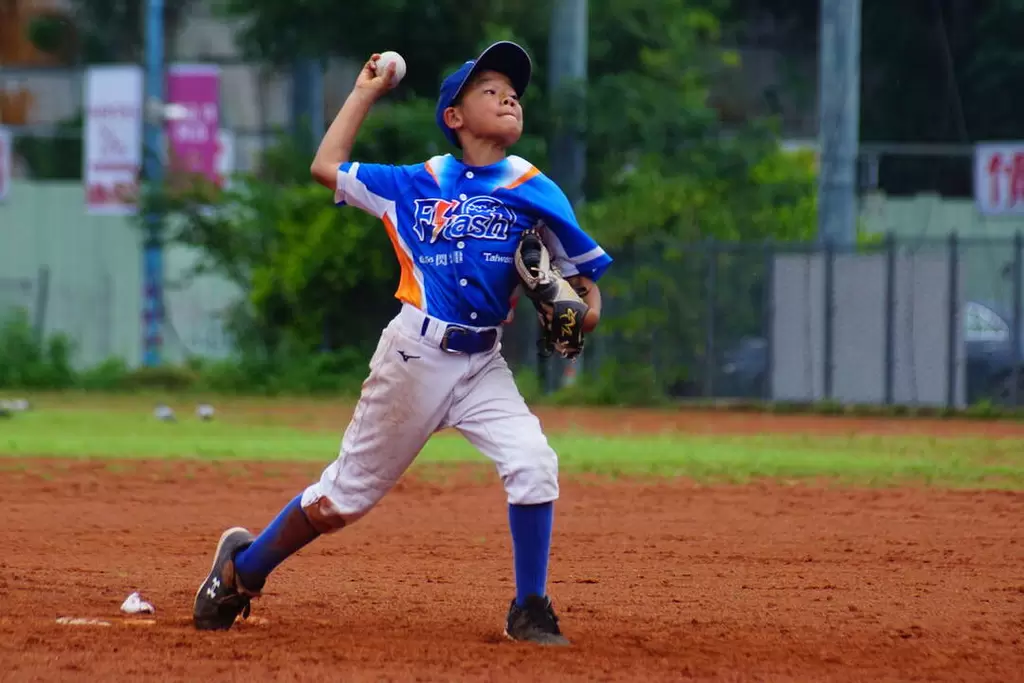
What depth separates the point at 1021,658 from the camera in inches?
241

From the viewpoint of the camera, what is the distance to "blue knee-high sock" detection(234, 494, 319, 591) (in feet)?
21.0

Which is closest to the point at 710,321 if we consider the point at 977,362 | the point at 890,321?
the point at 890,321

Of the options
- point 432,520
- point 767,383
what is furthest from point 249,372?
point 432,520

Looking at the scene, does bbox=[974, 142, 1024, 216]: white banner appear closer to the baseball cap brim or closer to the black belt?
the baseball cap brim

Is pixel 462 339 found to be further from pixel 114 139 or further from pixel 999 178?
pixel 999 178

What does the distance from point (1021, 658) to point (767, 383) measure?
57.7 feet

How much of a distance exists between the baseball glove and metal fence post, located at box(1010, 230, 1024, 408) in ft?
57.4

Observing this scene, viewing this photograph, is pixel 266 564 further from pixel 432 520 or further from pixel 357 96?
pixel 432 520

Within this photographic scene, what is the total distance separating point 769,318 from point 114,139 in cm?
1097

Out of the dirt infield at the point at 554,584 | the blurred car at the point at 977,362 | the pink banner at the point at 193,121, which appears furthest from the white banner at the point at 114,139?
the dirt infield at the point at 554,584

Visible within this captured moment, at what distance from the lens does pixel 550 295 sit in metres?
6.13

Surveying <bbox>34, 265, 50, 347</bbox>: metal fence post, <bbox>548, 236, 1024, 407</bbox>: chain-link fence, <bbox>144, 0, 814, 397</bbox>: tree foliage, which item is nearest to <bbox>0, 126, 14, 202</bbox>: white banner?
<bbox>34, 265, 50, 347</bbox>: metal fence post

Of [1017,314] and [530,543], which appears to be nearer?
[530,543]

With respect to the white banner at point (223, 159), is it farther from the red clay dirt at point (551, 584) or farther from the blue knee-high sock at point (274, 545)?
the blue knee-high sock at point (274, 545)
